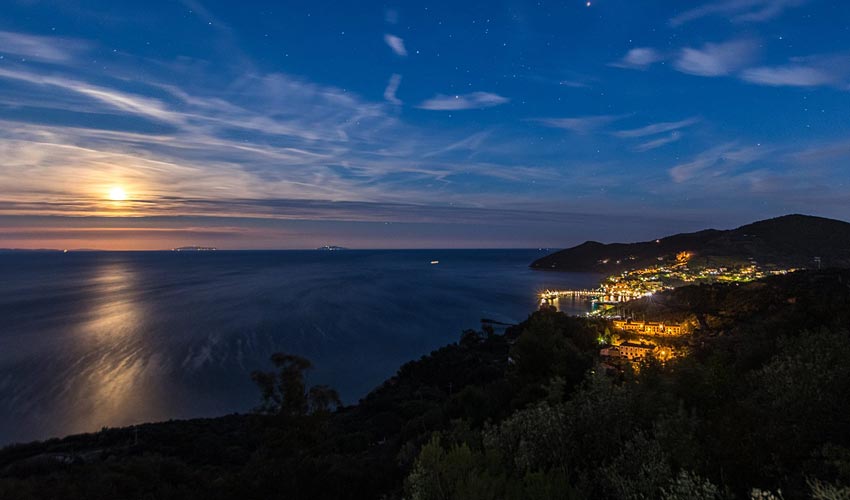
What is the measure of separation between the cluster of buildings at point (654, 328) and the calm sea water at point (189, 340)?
21.4 metres

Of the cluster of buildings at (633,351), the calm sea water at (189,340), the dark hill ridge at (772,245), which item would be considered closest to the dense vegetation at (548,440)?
the cluster of buildings at (633,351)

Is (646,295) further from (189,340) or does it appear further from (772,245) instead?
(189,340)

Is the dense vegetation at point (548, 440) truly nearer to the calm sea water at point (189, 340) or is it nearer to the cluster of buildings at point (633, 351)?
the cluster of buildings at point (633, 351)

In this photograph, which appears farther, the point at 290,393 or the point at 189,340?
the point at 189,340

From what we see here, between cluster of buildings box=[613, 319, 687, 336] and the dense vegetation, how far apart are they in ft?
24.2

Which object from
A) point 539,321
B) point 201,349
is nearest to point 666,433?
point 539,321

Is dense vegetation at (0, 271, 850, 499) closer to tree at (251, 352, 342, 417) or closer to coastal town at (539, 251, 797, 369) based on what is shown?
Result: tree at (251, 352, 342, 417)

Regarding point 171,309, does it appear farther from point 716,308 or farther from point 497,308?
point 716,308

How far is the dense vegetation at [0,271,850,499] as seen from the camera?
6.19m

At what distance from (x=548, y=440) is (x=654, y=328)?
33535 millimetres

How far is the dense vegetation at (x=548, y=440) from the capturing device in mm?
6188

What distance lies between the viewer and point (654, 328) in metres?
35.9

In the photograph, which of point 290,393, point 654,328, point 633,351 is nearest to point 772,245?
point 654,328

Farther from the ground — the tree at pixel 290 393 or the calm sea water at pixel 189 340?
the tree at pixel 290 393
